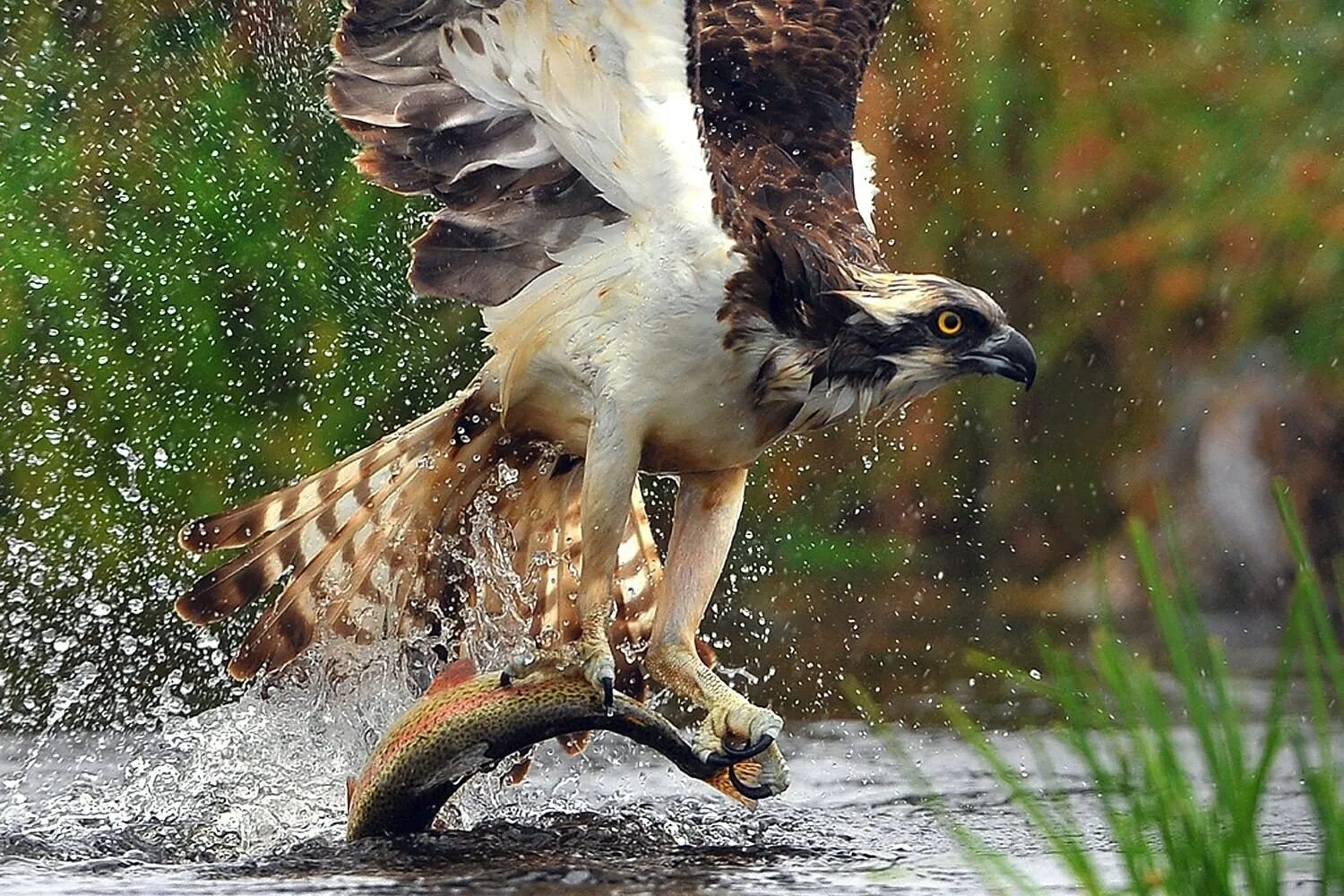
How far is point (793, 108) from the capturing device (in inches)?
186

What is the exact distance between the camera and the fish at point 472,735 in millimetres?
3982

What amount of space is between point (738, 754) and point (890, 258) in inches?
227

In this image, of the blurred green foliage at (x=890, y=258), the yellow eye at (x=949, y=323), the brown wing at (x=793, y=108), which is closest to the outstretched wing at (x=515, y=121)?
the brown wing at (x=793, y=108)

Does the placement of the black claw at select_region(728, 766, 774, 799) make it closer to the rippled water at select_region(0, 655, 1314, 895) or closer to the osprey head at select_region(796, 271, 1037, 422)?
the rippled water at select_region(0, 655, 1314, 895)

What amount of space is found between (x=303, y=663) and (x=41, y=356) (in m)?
4.14

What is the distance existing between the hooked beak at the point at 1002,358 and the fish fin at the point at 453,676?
111cm

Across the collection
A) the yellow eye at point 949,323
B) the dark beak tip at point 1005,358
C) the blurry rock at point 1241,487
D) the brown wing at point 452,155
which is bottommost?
the blurry rock at point 1241,487

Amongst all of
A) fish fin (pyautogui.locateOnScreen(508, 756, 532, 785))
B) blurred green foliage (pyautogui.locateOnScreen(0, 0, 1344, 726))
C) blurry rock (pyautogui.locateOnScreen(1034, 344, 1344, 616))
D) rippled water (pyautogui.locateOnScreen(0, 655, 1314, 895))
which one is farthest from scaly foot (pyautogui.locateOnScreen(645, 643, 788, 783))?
blurry rock (pyautogui.locateOnScreen(1034, 344, 1344, 616))

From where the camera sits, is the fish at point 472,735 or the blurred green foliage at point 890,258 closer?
the fish at point 472,735

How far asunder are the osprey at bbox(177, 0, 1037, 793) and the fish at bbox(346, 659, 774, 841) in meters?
0.05

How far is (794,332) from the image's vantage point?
4109 mm

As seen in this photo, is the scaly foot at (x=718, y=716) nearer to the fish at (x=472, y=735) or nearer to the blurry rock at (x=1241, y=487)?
the fish at (x=472, y=735)

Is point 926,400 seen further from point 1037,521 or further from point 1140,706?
point 1140,706

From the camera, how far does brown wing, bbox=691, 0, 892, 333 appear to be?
14.3ft
